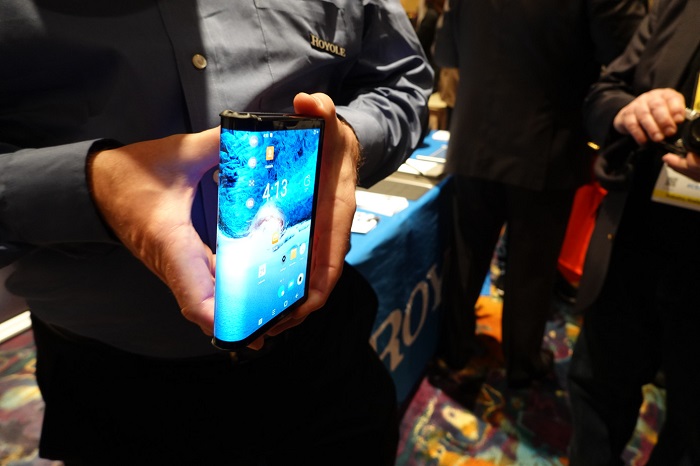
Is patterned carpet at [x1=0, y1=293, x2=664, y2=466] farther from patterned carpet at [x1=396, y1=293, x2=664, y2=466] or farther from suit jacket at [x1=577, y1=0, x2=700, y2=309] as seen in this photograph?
suit jacket at [x1=577, y1=0, x2=700, y2=309]

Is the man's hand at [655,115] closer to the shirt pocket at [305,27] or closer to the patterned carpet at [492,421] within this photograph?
the shirt pocket at [305,27]

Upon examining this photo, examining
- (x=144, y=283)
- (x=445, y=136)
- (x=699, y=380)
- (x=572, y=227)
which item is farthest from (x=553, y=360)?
(x=144, y=283)

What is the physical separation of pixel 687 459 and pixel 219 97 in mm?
1202

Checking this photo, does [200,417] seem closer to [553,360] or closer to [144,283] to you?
[144,283]

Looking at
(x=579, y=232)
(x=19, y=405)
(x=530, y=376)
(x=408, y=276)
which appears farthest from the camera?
(x=579, y=232)

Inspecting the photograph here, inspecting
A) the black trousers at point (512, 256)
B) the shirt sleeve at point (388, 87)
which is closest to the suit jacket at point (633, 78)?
the black trousers at point (512, 256)

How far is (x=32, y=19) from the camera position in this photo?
34 cm

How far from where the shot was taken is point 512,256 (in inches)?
57.1

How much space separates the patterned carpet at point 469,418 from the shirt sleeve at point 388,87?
109 cm

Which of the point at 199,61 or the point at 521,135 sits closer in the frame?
the point at 199,61

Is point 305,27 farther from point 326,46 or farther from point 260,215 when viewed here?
point 260,215

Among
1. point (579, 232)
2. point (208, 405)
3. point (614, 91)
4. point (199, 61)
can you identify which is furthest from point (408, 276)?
point (579, 232)

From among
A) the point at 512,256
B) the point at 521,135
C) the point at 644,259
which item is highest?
the point at 521,135

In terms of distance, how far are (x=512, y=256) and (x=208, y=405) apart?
1.21m
